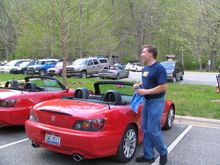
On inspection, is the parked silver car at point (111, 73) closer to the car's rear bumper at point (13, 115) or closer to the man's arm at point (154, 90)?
the car's rear bumper at point (13, 115)

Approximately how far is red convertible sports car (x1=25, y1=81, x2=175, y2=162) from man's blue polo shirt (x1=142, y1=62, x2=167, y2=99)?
1.92 feet

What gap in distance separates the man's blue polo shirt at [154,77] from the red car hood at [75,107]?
726 millimetres

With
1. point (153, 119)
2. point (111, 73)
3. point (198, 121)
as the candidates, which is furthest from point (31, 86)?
point (111, 73)

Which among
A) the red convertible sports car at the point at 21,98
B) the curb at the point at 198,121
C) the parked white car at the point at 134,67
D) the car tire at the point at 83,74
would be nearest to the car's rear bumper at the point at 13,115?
the red convertible sports car at the point at 21,98

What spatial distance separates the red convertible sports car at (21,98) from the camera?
21.7 feet

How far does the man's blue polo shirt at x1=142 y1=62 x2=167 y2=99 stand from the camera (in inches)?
196

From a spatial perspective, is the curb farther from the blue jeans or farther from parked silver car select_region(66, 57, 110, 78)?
parked silver car select_region(66, 57, 110, 78)

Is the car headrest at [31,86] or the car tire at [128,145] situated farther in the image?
the car headrest at [31,86]

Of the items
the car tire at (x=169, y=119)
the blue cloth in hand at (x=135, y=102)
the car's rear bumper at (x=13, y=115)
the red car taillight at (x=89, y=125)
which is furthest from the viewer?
the car tire at (x=169, y=119)

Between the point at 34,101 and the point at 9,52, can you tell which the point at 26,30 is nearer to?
the point at 9,52

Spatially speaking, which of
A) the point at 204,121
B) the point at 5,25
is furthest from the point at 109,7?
the point at 204,121

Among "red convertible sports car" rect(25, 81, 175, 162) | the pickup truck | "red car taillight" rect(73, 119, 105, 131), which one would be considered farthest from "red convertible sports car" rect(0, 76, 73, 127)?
the pickup truck

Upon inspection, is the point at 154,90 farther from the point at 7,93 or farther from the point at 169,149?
the point at 7,93

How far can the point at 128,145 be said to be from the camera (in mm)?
5363
